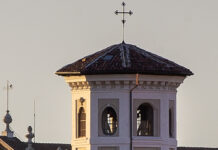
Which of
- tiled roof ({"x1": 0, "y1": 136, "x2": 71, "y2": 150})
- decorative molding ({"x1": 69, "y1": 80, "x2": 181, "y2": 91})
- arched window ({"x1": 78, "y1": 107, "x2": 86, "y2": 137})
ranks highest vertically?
tiled roof ({"x1": 0, "y1": 136, "x2": 71, "y2": 150})

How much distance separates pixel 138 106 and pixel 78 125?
2.54 m

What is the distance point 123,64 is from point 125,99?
4.42 feet

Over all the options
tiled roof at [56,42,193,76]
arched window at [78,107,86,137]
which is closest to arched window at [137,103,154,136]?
tiled roof at [56,42,193,76]

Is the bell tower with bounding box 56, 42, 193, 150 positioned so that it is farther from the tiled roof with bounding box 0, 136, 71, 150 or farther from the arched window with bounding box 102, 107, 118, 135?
the tiled roof with bounding box 0, 136, 71, 150

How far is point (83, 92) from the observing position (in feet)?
264

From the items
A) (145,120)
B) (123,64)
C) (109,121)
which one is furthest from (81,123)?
(123,64)

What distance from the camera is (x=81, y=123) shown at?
80.9 m

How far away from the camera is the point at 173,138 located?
80.8 m

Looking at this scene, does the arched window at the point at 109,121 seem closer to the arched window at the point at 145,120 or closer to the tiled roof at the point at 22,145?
the arched window at the point at 145,120

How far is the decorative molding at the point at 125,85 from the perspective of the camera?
79562 mm

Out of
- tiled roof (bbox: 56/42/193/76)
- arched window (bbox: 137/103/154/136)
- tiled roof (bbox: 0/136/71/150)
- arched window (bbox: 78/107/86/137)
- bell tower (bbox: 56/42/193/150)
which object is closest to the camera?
tiled roof (bbox: 56/42/193/76)

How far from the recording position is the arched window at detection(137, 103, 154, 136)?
80062 mm

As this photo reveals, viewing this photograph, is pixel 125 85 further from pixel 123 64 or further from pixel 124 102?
pixel 123 64

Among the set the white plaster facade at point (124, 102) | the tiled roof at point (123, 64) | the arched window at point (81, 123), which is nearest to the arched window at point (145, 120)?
the white plaster facade at point (124, 102)
